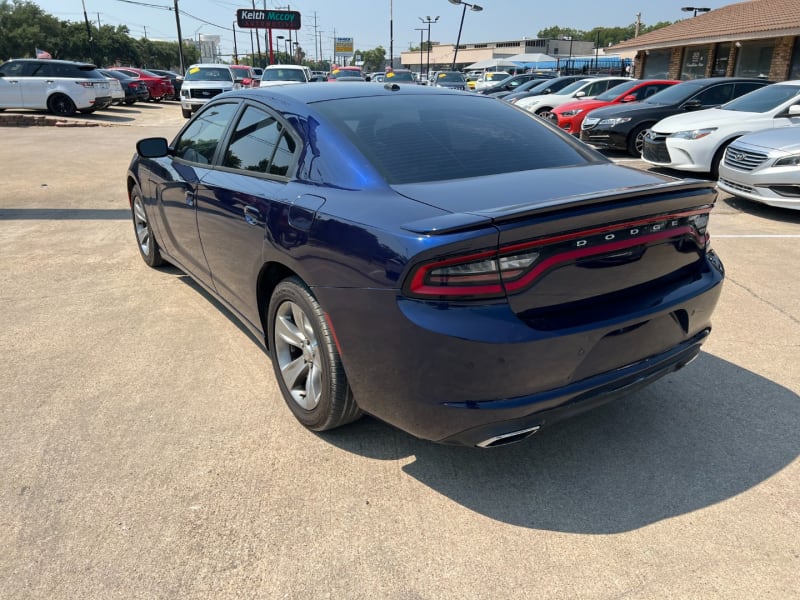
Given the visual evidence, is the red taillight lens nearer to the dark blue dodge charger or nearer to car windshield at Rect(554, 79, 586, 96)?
the dark blue dodge charger

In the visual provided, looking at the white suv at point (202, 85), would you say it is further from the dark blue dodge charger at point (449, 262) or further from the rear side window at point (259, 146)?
the dark blue dodge charger at point (449, 262)

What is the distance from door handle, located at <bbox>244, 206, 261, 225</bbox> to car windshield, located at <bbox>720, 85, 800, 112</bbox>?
28.8 ft

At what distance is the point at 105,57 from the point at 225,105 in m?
83.4

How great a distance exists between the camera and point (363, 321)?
7.84ft

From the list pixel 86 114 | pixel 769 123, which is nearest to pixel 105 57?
pixel 86 114

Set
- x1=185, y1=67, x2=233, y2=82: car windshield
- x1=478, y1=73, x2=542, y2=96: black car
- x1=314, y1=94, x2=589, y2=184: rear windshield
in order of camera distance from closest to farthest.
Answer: x1=314, y1=94, x2=589, y2=184: rear windshield → x1=185, y1=67, x2=233, y2=82: car windshield → x1=478, y1=73, x2=542, y2=96: black car

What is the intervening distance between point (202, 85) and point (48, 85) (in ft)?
14.9

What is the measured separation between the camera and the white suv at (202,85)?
20.7 meters

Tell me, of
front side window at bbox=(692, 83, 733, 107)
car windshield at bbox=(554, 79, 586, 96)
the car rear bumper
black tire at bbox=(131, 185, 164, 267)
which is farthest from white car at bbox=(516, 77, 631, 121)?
the car rear bumper

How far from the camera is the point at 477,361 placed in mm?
2172

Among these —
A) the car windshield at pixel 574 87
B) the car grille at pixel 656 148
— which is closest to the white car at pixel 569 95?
the car windshield at pixel 574 87

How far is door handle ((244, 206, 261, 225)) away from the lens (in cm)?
310

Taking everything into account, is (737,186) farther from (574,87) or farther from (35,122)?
(35,122)

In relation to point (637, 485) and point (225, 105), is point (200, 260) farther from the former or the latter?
point (637, 485)
